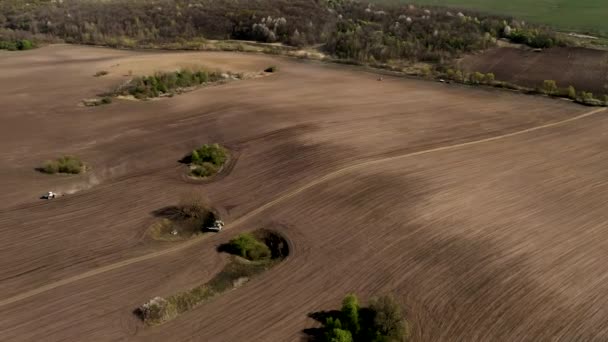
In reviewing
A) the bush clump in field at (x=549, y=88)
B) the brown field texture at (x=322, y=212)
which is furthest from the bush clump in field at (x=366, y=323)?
the bush clump in field at (x=549, y=88)

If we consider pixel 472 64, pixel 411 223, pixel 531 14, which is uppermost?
pixel 531 14

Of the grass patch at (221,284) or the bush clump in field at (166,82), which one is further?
the bush clump in field at (166,82)

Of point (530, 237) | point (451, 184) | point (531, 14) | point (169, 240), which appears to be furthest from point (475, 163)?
point (531, 14)

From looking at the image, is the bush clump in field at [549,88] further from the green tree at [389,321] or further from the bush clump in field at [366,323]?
the green tree at [389,321]

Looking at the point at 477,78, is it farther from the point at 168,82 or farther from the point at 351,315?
the point at 351,315

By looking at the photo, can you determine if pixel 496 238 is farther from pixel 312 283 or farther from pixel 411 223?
pixel 312 283

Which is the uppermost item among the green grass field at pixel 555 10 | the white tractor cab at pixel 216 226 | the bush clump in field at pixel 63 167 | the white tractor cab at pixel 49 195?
the green grass field at pixel 555 10
